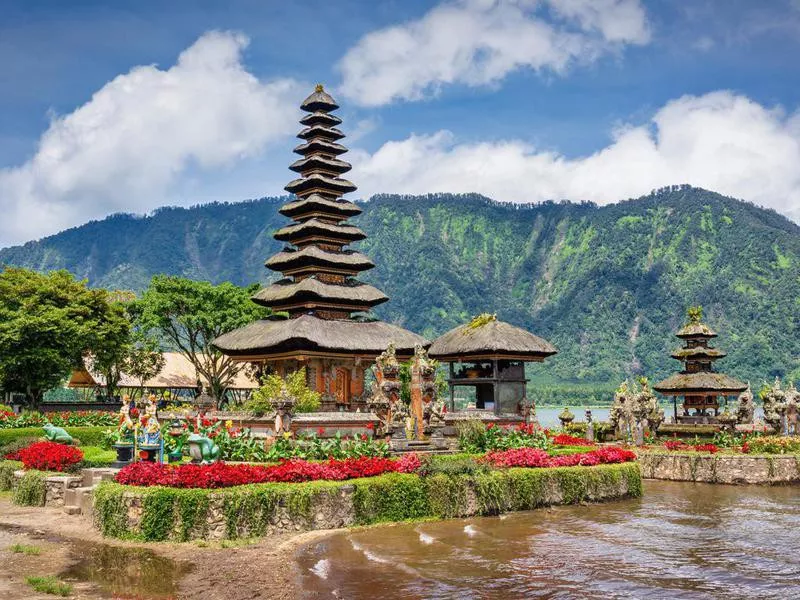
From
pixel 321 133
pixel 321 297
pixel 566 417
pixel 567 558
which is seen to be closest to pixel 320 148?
pixel 321 133

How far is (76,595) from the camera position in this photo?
46.5ft

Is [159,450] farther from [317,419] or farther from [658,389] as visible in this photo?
[658,389]

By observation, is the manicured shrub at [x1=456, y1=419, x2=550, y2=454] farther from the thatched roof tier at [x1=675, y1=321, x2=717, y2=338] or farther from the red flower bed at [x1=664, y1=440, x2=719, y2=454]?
the thatched roof tier at [x1=675, y1=321, x2=717, y2=338]

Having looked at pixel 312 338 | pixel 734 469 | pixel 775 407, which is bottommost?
pixel 734 469

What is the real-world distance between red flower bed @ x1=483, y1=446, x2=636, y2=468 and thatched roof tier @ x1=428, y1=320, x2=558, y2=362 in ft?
40.3

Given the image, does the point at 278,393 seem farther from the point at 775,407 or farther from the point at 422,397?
the point at 775,407

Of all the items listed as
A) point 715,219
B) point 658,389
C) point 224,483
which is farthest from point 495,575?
point 715,219

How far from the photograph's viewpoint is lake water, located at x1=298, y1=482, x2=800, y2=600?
15742 millimetres

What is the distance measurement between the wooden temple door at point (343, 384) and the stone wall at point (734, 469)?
57.2 feet

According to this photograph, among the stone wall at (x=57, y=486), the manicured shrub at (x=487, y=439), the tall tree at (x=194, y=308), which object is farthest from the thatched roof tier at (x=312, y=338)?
the stone wall at (x=57, y=486)

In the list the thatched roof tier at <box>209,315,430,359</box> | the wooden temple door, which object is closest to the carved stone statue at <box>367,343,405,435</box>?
the thatched roof tier at <box>209,315,430,359</box>

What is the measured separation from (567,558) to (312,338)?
24.3 metres

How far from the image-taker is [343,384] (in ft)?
148

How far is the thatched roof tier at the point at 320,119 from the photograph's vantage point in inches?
1999
